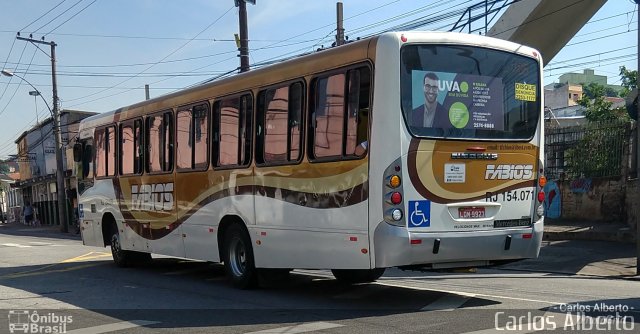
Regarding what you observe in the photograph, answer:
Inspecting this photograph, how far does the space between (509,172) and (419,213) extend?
57.7 inches

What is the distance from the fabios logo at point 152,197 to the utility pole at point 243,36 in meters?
8.16

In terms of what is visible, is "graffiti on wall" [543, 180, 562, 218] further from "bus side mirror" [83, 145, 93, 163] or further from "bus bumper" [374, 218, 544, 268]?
"bus side mirror" [83, 145, 93, 163]

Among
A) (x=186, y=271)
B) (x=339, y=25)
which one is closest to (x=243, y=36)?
(x=339, y=25)

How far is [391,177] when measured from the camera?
7.04 meters

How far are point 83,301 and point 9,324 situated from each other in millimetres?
1574

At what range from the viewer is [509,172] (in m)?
7.74

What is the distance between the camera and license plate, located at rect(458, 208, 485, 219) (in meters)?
7.38

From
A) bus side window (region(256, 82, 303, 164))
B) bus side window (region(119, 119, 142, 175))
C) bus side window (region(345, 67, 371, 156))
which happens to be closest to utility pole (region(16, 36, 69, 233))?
bus side window (region(119, 119, 142, 175))

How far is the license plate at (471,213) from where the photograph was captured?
24.2ft

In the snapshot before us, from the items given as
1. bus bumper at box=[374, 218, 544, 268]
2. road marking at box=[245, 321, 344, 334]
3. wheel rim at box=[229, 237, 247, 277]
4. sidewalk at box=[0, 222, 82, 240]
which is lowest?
sidewalk at box=[0, 222, 82, 240]

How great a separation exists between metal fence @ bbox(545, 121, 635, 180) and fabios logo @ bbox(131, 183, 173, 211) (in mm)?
11948

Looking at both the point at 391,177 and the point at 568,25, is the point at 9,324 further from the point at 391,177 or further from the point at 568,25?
the point at 568,25

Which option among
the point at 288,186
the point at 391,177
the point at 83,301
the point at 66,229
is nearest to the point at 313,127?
the point at 288,186

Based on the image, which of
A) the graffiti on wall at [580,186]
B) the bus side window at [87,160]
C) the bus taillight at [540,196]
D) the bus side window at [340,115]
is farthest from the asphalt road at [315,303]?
the graffiti on wall at [580,186]
